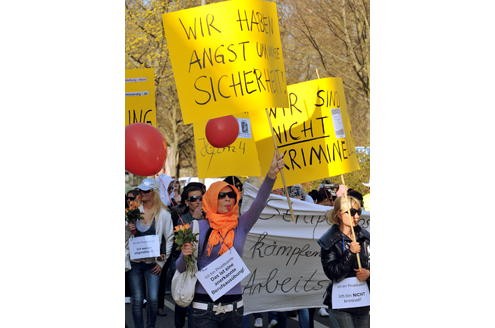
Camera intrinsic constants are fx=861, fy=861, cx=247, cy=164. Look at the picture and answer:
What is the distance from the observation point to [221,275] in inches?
240

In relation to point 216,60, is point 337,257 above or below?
below

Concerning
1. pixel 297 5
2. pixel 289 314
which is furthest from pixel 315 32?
pixel 289 314

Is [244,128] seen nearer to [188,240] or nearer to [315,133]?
[315,133]

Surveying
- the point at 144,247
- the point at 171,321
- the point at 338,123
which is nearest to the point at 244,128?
the point at 338,123

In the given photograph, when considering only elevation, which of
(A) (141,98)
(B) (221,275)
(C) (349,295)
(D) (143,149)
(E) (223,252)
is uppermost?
(A) (141,98)

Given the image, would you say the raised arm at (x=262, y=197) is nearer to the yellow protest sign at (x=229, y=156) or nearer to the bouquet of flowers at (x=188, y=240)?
the bouquet of flowers at (x=188, y=240)

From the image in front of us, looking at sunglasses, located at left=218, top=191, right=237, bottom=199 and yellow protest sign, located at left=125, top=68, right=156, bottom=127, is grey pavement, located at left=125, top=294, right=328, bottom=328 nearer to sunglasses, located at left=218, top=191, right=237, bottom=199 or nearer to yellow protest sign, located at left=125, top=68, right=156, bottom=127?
yellow protest sign, located at left=125, top=68, right=156, bottom=127

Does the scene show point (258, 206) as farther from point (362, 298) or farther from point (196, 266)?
point (362, 298)

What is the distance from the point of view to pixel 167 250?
8609 millimetres

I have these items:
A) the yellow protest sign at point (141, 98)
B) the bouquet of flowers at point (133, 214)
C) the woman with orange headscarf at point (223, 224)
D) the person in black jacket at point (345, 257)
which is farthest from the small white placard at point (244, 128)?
the woman with orange headscarf at point (223, 224)

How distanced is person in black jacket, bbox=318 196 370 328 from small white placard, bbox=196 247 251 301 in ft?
3.02

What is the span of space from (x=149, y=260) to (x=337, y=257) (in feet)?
7.39

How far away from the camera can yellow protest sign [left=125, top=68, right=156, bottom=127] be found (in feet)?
31.3

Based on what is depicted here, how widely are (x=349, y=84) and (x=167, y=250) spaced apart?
15.8 metres
